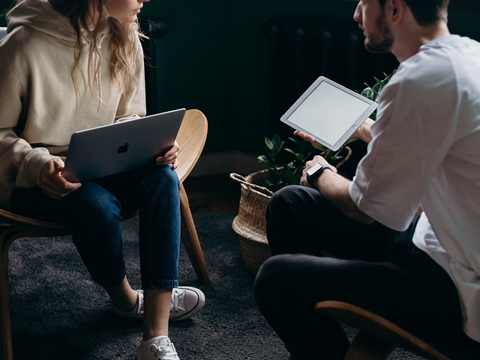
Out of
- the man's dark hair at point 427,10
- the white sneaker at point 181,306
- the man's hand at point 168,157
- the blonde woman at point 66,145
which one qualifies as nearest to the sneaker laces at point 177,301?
the white sneaker at point 181,306

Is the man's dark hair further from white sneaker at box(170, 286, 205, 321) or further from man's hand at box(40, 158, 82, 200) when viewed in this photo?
white sneaker at box(170, 286, 205, 321)

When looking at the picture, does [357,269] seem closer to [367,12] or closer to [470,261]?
[470,261]

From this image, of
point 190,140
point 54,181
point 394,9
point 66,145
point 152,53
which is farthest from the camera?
point 152,53

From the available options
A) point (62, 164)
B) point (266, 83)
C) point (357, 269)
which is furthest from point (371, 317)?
point (266, 83)

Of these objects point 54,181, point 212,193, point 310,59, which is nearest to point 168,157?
point 54,181

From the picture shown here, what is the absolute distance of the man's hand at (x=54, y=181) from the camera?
1.31 metres

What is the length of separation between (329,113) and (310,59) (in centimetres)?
102

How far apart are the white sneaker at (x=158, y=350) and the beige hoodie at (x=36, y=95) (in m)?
0.44

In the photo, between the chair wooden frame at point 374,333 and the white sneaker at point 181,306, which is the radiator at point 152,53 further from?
the chair wooden frame at point 374,333

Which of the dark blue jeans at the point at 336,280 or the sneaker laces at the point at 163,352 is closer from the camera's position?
the dark blue jeans at the point at 336,280

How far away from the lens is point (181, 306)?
1603mm

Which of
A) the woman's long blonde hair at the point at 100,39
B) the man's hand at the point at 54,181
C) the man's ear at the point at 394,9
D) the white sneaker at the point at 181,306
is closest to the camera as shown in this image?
the man's ear at the point at 394,9

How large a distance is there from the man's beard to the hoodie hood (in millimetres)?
732

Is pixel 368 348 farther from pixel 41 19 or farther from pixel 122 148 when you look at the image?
pixel 41 19
